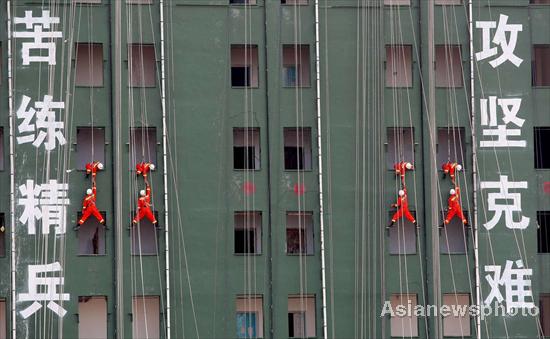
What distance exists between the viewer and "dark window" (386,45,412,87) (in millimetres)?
59094

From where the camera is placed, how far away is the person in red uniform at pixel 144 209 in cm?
5719

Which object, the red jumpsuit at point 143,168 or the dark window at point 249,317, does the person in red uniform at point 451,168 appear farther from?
the red jumpsuit at point 143,168

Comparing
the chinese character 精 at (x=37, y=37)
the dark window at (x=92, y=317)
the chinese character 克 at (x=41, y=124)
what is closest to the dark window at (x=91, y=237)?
the dark window at (x=92, y=317)

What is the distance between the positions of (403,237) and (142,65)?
9.31 m

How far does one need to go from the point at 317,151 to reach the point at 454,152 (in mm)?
4185

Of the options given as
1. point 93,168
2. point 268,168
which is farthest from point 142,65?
point 268,168

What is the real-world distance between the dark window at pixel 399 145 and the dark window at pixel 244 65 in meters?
4.39

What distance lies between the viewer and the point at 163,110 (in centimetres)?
5772

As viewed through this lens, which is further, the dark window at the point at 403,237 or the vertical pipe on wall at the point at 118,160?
the dark window at the point at 403,237

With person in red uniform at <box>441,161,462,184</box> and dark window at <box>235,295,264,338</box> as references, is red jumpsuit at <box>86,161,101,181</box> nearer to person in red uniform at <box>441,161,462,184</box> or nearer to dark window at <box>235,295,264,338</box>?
dark window at <box>235,295,264,338</box>

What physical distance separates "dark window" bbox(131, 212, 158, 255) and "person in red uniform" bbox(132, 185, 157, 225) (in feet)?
0.98

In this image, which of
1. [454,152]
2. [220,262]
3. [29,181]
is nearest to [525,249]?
[454,152]

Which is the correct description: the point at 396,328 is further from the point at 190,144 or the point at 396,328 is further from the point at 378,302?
the point at 190,144

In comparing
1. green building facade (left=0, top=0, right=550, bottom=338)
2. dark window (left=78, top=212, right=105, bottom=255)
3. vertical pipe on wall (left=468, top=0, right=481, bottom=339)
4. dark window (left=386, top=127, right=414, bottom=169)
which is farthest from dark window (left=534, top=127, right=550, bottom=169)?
dark window (left=78, top=212, right=105, bottom=255)
